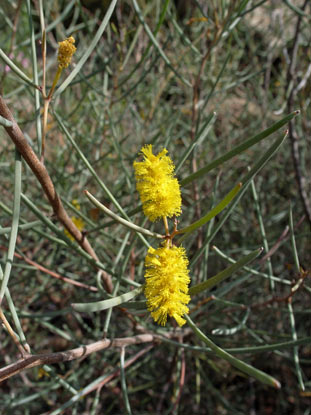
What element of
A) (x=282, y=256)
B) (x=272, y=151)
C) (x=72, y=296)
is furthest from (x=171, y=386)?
(x=272, y=151)

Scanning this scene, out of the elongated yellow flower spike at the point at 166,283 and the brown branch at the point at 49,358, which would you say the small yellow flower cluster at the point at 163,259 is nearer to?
the elongated yellow flower spike at the point at 166,283

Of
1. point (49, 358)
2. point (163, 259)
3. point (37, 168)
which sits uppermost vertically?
point (37, 168)

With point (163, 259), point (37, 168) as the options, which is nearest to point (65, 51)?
point (37, 168)

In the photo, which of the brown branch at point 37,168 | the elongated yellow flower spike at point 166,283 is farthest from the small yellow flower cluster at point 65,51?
the elongated yellow flower spike at point 166,283

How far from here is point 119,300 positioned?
410 millimetres

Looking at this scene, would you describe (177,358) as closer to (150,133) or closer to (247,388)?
(247,388)

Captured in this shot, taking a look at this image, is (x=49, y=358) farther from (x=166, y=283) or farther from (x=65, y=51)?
(x=65, y=51)

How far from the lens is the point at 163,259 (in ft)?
1.49

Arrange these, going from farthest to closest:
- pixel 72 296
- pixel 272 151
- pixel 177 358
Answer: pixel 72 296 < pixel 177 358 < pixel 272 151

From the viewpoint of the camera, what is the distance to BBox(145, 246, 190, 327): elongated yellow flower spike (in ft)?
1.45

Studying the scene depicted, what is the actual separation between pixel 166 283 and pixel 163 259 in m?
0.03

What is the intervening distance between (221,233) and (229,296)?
0.29 m

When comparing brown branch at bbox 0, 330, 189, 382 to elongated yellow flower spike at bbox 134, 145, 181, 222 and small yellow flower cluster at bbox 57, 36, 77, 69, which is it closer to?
elongated yellow flower spike at bbox 134, 145, 181, 222

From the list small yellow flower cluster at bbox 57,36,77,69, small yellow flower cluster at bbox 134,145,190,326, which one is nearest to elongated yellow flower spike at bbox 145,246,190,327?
small yellow flower cluster at bbox 134,145,190,326
